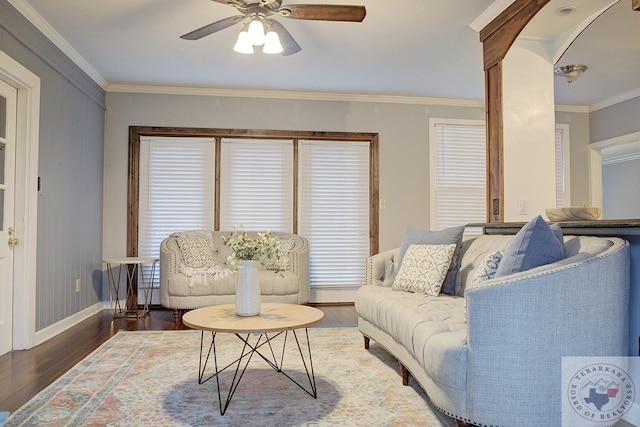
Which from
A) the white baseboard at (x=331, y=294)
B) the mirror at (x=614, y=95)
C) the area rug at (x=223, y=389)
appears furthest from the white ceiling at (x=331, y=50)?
the white baseboard at (x=331, y=294)

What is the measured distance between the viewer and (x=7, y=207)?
11.4ft

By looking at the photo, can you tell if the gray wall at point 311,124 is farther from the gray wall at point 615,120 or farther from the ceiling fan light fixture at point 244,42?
the gray wall at point 615,120

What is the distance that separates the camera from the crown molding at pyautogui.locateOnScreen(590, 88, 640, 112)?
2.57 m

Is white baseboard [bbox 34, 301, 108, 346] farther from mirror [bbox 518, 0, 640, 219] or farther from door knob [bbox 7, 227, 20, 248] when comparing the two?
mirror [bbox 518, 0, 640, 219]

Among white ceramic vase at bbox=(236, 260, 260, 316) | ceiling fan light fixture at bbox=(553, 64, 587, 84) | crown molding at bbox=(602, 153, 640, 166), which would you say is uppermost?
ceiling fan light fixture at bbox=(553, 64, 587, 84)

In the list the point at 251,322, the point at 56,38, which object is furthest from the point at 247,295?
the point at 56,38

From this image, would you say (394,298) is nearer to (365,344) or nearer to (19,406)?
(365,344)

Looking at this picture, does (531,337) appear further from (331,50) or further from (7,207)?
(7,207)

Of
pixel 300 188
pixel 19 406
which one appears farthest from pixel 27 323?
pixel 300 188

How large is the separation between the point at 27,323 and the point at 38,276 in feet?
1.28

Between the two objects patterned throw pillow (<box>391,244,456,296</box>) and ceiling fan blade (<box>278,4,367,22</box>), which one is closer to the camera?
ceiling fan blade (<box>278,4,367,22</box>)

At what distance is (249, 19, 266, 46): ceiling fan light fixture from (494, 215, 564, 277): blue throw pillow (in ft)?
6.52

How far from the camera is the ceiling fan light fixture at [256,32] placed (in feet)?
9.81

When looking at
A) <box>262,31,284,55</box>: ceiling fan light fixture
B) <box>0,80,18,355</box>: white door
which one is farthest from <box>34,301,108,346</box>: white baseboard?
<box>262,31,284,55</box>: ceiling fan light fixture
